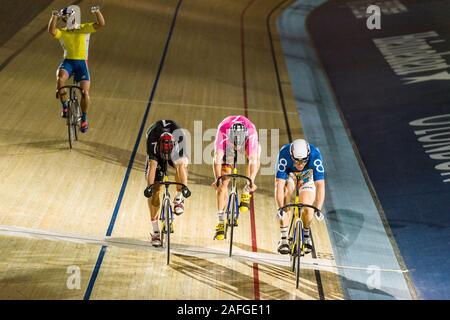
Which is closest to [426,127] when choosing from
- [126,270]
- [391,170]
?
[391,170]

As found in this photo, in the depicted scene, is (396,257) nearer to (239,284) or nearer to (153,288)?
(239,284)

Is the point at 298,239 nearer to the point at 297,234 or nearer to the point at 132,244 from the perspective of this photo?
the point at 297,234

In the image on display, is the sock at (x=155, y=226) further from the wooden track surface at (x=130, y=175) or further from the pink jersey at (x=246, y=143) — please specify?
the pink jersey at (x=246, y=143)

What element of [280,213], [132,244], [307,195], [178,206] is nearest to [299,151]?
[307,195]

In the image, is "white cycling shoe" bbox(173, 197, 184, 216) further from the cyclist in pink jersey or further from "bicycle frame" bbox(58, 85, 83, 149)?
"bicycle frame" bbox(58, 85, 83, 149)

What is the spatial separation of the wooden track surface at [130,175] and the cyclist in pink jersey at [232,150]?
0.49 m

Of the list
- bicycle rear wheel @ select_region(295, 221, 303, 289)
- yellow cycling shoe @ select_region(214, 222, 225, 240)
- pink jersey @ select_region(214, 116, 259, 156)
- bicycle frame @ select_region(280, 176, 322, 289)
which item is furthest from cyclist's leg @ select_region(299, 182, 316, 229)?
yellow cycling shoe @ select_region(214, 222, 225, 240)

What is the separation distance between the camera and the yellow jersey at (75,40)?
992cm

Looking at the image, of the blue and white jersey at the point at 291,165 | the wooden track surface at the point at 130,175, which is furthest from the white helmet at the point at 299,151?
the wooden track surface at the point at 130,175

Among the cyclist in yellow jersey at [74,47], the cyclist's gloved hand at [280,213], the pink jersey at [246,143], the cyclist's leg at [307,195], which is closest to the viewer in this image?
the cyclist's gloved hand at [280,213]
